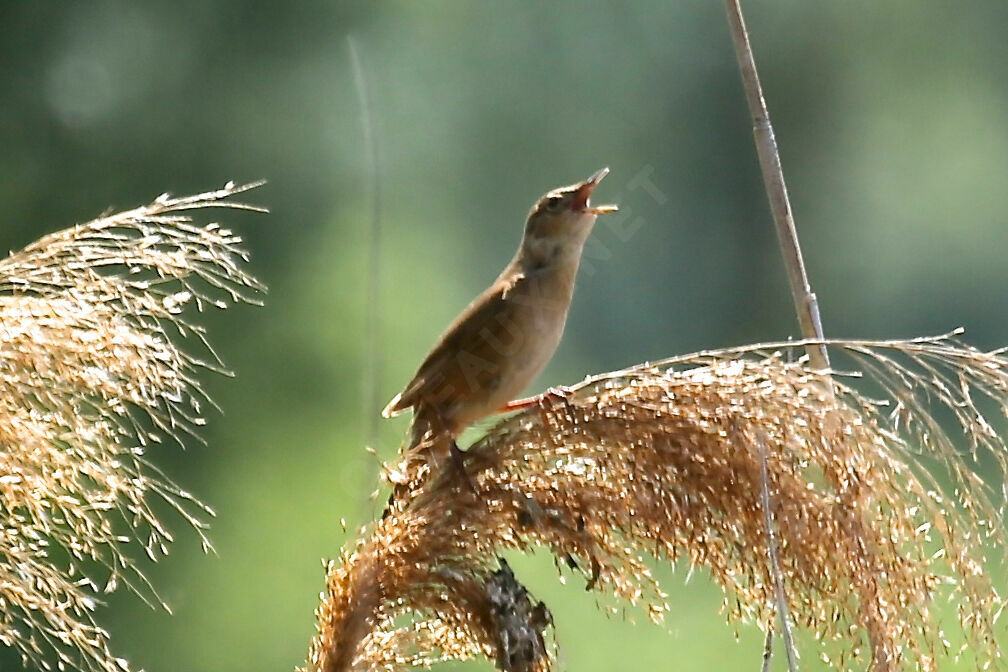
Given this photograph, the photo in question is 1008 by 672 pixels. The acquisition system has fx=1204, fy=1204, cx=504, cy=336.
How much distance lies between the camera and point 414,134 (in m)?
3.87

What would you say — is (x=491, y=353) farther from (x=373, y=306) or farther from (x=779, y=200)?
(x=373, y=306)

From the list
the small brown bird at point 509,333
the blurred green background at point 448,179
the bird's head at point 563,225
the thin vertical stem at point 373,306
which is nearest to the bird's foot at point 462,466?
the thin vertical stem at point 373,306

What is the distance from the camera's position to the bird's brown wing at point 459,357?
170 cm

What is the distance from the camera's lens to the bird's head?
1.87 meters

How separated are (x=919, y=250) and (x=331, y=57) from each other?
2.12 meters

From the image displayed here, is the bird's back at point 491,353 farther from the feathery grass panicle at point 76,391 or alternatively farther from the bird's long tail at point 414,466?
the feathery grass panicle at point 76,391

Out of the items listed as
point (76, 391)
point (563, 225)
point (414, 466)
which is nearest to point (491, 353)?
point (563, 225)

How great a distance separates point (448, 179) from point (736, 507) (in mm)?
2904

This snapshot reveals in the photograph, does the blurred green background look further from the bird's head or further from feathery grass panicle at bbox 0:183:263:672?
feathery grass panicle at bbox 0:183:263:672

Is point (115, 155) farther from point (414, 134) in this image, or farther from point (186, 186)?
point (414, 134)

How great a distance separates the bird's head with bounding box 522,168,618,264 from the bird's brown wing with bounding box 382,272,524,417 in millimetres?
65

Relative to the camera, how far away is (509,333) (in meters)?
1.75

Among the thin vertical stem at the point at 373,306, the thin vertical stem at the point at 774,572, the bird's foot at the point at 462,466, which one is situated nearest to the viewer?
the thin vertical stem at the point at 373,306

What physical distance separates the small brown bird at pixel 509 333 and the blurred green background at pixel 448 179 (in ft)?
4.99
